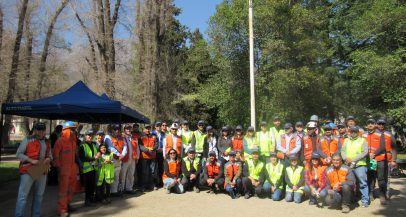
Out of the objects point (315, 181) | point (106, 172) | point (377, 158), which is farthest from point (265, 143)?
point (106, 172)

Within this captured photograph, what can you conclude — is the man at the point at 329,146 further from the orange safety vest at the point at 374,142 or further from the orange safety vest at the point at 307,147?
the orange safety vest at the point at 374,142

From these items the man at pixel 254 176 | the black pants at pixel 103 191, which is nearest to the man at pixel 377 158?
the man at pixel 254 176

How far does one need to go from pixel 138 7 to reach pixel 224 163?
47.2 feet

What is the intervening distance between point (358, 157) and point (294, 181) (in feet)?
5.12

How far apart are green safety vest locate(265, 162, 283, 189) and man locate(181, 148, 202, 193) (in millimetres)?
1995

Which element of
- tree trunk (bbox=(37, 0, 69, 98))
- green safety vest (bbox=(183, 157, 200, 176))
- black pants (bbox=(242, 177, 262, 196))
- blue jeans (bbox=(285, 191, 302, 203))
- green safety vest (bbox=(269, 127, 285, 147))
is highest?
tree trunk (bbox=(37, 0, 69, 98))

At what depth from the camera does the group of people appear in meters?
7.34

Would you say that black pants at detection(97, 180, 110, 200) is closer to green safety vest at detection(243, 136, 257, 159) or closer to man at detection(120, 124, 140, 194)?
man at detection(120, 124, 140, 194)

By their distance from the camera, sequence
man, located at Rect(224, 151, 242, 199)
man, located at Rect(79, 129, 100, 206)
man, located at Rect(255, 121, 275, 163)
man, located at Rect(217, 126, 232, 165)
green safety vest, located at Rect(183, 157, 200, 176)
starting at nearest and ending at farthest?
1. man, located at Rect(79, 129, 100, 206)
2. man, located at Rect(224, 151, 242, 199)
3. man, located at Rect(255, 121, 275, 163)
4. green safety vest, located at Rect(183, 157, 200, 176)
5. man, located at Rect(217, 126, 232, 165)

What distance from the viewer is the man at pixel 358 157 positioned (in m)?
8.18

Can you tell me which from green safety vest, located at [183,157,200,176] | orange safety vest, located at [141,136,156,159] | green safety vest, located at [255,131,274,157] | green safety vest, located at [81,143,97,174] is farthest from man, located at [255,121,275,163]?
green safety vest, located at [81,143,97,174]

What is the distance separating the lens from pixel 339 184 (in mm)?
7988

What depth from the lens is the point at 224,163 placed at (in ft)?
32.3

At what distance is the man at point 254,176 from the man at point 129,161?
2.93 metres
